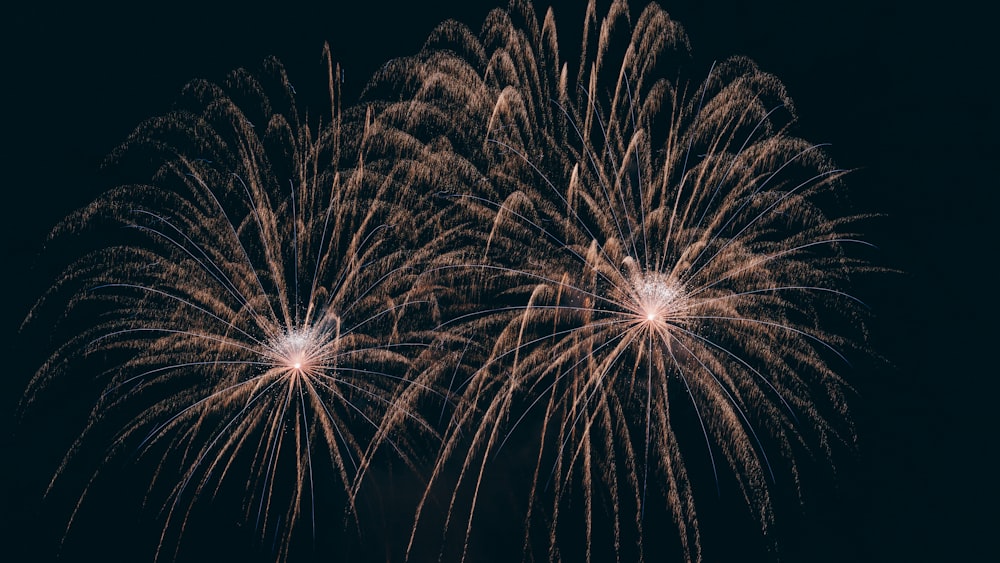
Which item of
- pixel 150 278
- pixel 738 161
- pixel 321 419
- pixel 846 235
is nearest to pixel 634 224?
pixel 738 161

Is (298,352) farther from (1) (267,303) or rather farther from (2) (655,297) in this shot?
(2) (655,297)

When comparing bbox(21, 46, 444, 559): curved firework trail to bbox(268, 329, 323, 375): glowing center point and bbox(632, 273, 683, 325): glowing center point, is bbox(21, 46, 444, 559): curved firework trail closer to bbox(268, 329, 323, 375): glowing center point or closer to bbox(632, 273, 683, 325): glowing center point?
bbox(268, 329, 323, 375): glowing center point

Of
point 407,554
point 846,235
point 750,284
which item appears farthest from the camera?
point 407,554

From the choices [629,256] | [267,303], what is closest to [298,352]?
[267,303]

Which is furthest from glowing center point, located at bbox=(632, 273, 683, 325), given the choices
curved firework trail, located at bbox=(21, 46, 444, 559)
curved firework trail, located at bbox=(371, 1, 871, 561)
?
curved firework trail, located at bbox=(21, 46, 444, 559)

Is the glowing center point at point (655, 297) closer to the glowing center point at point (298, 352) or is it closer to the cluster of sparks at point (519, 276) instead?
the cluster of sparks at point (519, 276)

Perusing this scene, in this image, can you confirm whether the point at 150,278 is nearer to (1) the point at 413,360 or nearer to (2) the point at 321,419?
(2) the point at 321,419
